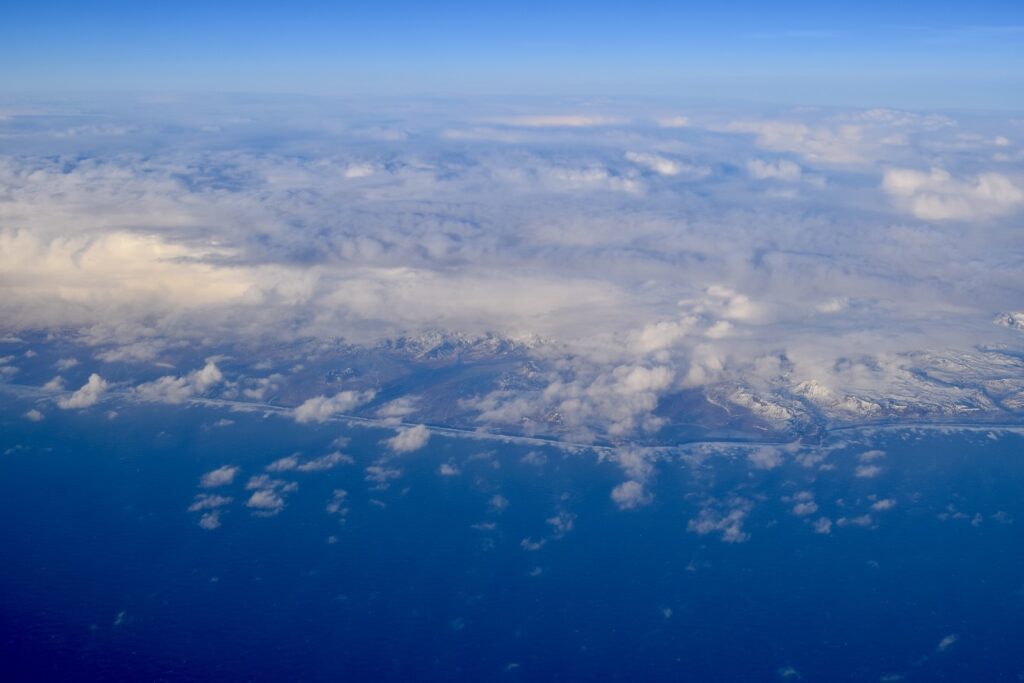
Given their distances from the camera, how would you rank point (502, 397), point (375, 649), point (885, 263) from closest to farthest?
point (375, 649)
point (502, 397)
point (885, 263)

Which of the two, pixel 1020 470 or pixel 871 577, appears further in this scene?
pixel 1020 470

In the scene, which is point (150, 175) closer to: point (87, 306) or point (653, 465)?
point (87, 306)

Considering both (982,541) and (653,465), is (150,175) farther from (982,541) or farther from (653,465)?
(982,541)

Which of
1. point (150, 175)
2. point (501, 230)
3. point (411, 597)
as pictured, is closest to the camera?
point (411, 597)

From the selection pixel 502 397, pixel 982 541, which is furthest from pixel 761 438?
pixel 502 397

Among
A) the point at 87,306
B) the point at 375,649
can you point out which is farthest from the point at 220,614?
the point at 87,306

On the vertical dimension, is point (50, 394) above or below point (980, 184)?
below
